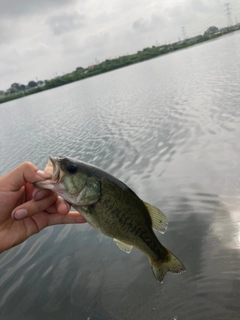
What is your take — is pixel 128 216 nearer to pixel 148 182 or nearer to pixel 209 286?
pixel 209 286

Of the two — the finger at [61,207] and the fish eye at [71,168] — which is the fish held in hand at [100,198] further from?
the finger at [61,207]

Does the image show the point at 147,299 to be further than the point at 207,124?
No

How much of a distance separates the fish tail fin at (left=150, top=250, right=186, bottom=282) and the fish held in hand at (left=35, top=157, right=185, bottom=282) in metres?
0.36

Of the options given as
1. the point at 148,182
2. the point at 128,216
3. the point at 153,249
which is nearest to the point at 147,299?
the point at 153,249

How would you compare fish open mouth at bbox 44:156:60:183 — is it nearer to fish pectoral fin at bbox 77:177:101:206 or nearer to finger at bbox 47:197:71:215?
fish pectoral fin at bbox 77:177:101:206

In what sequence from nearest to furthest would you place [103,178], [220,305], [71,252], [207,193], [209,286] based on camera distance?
[103,178] < [220,305] < [209,286] < [71,252] < [207,193]

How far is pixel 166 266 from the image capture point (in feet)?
11.7

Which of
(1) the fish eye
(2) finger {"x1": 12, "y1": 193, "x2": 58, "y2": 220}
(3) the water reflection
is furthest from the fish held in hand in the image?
(3) the water reflection

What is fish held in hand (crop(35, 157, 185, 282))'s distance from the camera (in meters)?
3.10

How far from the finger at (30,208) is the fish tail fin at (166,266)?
141 cm

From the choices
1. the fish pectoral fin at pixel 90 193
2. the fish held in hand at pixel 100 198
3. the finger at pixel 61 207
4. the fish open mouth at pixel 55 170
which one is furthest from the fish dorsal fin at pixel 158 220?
the fish open mouth at pixel 55 170

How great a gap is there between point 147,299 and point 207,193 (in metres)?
3.81

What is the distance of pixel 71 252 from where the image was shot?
315 inches

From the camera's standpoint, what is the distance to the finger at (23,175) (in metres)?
3.24
